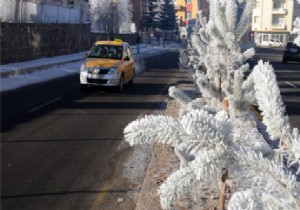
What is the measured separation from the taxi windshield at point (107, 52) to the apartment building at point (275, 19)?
84.4 meters

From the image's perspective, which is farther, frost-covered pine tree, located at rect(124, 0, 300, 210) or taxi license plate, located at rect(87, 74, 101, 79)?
taxi license plate, located at rect(87, 74, 101, 79)

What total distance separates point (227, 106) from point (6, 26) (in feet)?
74.5

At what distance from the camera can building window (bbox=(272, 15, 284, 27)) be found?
9838 centimetres

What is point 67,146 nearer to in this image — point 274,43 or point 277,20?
point 274,43

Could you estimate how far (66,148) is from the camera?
26.9 ft

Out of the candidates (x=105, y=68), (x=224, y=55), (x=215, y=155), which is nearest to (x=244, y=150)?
(x=215, y=155)

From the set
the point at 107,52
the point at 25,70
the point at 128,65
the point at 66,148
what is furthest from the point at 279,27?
the point at 66,148

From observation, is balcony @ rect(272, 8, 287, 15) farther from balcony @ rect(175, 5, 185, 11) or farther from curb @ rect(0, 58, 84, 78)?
curb @ rect(0, 58, 84, 78)

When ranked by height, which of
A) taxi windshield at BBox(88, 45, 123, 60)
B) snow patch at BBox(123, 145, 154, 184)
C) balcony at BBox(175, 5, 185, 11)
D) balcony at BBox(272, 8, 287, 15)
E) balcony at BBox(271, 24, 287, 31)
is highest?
balcony at BBox(175, 5, 185, 11)

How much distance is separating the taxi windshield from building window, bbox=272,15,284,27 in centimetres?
8744

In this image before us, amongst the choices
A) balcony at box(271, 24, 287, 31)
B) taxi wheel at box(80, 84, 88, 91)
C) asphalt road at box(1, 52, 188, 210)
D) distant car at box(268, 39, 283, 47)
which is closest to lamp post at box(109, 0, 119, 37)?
taxi wheel at box(80, 84, 88, 91)

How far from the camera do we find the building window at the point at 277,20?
323 feet

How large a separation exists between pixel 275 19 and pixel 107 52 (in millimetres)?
88504

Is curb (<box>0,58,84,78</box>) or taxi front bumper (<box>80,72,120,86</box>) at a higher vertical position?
taxi front bumper (<box>80,72,120,86</box>)
